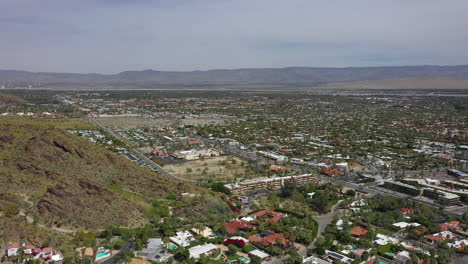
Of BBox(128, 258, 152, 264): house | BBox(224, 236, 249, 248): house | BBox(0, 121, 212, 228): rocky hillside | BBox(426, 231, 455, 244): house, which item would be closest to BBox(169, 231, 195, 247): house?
BBox(224, 236, 249, 248): house

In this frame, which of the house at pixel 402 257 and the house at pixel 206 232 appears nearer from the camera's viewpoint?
the house at pixel 402 257

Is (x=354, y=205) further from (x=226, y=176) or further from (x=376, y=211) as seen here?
(x=226, y=176)

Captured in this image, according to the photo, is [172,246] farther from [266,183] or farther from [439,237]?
[439,237]

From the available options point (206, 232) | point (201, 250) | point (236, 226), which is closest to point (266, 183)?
point (236, 226)

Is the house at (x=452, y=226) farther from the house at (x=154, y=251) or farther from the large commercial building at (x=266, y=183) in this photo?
the house at (x=154, y=251)

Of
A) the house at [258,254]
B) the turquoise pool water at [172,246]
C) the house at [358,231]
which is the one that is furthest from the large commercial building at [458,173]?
the turquoise pool water at [172,246]

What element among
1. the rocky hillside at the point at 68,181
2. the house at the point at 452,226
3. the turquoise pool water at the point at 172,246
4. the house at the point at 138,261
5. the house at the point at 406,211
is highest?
the rocky hillside at the point at 68,181
